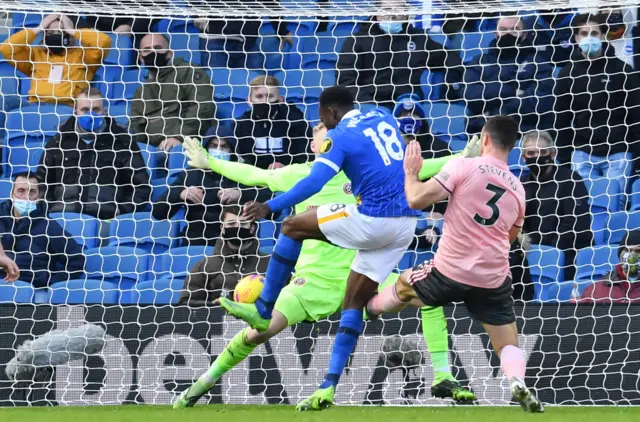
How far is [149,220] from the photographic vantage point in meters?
9.96

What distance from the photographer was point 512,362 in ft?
20.4

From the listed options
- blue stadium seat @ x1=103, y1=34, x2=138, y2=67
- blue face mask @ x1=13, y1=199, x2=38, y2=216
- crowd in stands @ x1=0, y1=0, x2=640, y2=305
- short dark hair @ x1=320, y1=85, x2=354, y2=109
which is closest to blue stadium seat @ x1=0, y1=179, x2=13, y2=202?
crowd in stands @ x1=0, y1=0, x2=640, y2=305

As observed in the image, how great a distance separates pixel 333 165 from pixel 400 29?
4013 mm

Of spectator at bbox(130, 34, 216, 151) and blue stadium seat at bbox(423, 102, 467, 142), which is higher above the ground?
blue stadium seat at bbox(423, 102, 467, 142)

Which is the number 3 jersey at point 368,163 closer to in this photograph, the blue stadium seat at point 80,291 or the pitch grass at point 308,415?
the pitch grass at point 308,415

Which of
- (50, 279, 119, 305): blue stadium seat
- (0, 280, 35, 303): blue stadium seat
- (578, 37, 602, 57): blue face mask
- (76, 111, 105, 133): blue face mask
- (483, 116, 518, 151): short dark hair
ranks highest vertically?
(578, 37, 602, 57): blue face mask

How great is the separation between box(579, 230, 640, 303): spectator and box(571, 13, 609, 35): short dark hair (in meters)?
2.04

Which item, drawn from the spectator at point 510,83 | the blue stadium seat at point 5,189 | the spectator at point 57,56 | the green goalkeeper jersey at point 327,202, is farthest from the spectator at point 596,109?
the blue stadium seat at point 5,189

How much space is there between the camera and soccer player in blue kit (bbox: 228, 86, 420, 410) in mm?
6645

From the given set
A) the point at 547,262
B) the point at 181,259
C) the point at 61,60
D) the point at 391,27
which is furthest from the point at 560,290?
the point at 61,60

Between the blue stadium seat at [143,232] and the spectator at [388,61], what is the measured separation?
2.03m

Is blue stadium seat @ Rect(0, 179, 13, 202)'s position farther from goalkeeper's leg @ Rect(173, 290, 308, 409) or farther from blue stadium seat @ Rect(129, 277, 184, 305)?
goalkeeper's leg @ Rect(173, 290, 308, 409)

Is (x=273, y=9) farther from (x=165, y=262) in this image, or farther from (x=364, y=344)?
(x=364, y=344)

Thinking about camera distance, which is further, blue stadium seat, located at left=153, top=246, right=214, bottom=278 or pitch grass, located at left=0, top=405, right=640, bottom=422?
blue stadium seat, located at left=153, top=246, right=214, bottom=278
